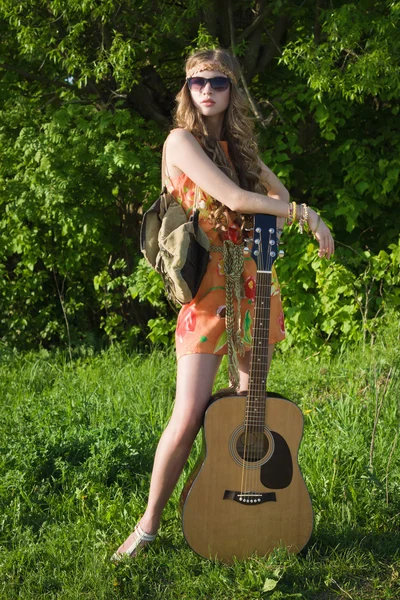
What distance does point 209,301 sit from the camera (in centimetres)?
308

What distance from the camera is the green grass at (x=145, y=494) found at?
120 inches

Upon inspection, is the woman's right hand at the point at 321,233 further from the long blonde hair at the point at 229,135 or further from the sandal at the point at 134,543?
the sandal at the point at 134,543

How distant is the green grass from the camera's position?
305cm

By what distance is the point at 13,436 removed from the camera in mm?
4297

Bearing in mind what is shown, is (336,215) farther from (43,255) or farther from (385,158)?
(43,255)

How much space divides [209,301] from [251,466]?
683mm

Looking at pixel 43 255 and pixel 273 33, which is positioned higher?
pixel 273 33

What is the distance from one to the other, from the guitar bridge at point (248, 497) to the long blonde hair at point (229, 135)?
1.07 meters

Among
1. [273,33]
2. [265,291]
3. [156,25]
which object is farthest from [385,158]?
[265,291]

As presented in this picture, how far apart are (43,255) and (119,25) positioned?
2290 mm

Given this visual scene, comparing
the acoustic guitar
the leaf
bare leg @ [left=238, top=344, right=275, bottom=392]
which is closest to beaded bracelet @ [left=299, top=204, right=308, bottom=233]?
the acoustic guitar

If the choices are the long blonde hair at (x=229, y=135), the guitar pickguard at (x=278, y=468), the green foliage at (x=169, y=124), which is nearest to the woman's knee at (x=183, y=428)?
the guitar pickguard at (x=278, y=468)

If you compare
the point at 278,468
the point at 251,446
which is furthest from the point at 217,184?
the point at 278,468

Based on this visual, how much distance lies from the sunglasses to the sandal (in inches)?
71.2
